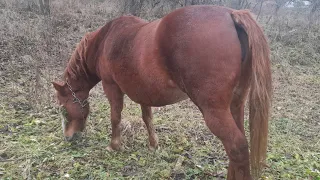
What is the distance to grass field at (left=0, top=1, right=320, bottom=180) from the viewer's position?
3367mm

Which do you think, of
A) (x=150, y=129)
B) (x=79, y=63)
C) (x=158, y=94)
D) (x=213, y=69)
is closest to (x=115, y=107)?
(x=150, y=129)

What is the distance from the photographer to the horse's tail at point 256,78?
233 cm

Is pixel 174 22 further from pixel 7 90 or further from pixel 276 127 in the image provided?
pixel 7 90

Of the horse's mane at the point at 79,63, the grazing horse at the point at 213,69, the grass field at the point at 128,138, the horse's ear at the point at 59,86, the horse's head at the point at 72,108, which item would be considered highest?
the grazing horse at the point at 213,69

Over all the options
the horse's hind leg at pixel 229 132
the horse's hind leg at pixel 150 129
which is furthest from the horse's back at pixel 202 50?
the horse's hind leg at pixel 150 129

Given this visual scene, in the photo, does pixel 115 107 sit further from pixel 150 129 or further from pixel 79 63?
pixel 79 63

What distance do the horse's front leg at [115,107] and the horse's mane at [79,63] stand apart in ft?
1.57

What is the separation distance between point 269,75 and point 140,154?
2084 mm

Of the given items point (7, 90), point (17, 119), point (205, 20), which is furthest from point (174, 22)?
point (7, 90)

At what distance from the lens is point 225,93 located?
2.33 m

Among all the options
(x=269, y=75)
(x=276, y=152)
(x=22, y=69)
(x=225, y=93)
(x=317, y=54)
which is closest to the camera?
(x=225, y=93)

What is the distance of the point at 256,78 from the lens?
2.36m

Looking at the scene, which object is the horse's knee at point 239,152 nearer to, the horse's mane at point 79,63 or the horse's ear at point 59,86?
the horse's mane at point 79,63

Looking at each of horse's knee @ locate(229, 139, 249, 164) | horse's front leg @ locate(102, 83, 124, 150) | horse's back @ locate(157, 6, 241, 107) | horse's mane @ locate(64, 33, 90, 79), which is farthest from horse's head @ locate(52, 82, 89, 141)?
horse's knee @ locate(229, 139, 249, 164)
